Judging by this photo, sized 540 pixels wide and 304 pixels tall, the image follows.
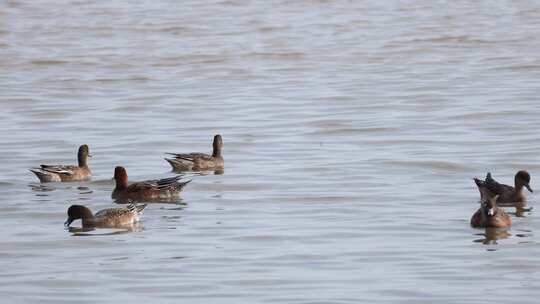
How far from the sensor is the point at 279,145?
1931cm

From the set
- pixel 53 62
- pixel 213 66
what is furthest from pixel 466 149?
pixel 53 62

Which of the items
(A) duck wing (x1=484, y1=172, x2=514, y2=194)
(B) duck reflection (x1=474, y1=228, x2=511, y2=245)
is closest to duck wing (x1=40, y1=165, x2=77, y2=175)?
(A) duck wing (x1=484, y1=172, x2=514, y2=194)

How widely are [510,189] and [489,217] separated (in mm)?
1815

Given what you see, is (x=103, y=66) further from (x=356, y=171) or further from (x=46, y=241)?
(x=46, y=241)

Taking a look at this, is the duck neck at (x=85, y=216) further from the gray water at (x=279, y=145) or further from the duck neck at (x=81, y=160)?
the duck neck at (x=81, y=160)

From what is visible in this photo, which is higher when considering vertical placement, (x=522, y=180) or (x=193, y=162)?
(x=193, y=162)

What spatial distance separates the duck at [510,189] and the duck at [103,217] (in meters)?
3.57

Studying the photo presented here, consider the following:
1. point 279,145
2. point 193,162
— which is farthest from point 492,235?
point 279,145

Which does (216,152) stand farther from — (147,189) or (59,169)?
(147,189)

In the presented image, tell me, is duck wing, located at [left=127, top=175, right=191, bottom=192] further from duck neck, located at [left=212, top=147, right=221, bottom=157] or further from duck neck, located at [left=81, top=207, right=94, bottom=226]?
duck neck, located at [left=212, top=147, right=221, bottom=157]

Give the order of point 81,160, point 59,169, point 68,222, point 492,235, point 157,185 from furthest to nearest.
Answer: point 81,160 < point 59,169 < point 157,185 < point 68,222 < point 492,235

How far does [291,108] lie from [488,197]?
9198 mm

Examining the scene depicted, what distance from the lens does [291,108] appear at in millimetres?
22812

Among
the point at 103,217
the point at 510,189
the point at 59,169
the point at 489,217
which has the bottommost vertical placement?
the point at 489,217
